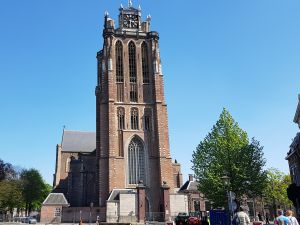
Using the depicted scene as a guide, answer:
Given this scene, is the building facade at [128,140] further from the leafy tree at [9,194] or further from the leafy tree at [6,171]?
the leafy tree at [6,171]

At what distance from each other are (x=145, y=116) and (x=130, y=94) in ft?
15.7

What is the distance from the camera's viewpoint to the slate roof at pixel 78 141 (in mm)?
76000

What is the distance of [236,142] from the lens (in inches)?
1487

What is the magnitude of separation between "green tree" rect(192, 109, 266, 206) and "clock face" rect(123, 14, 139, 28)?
110 feet

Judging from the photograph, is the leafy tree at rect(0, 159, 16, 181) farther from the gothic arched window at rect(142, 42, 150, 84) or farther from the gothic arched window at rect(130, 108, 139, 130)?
the gothic arched window at rect(142, 42, 150, 84)

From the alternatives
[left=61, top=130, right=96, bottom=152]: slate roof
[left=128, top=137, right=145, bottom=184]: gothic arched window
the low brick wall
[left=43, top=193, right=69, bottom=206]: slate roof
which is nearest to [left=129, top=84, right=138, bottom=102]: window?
[left=128, top=137, right=145, bottom=184]: gothic arched window

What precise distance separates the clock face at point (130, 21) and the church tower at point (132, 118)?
31cm

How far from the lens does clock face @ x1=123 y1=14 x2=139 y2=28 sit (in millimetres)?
65438

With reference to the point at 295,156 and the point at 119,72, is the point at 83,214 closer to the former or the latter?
the point at 119,72

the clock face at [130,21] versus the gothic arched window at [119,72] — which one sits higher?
the clock face at [130,21]

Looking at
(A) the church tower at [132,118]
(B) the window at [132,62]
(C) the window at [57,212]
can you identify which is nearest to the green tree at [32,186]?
(C) the window at [57,212]

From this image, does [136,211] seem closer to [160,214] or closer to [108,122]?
[160,214]

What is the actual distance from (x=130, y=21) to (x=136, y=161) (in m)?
27.7

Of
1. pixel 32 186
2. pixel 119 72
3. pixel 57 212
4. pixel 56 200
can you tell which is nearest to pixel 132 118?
pixel 119 72
